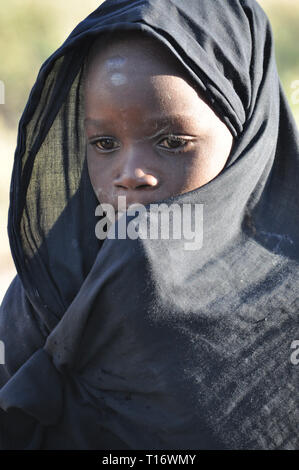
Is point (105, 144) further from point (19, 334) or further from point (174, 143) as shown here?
point (19, 334)

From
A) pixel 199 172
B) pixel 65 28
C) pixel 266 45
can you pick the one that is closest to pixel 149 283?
pixel 199 172

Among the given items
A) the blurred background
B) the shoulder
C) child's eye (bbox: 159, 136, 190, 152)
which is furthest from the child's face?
the blurred background

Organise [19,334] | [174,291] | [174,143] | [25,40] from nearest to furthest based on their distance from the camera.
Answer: [174,291] → [174,143] → [19,334] → [25,40]

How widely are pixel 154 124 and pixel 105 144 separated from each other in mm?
156

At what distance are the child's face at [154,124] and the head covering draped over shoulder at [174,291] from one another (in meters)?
0.04

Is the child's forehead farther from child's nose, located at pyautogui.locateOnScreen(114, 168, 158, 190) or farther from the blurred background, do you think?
the blurred background

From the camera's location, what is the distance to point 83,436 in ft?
4.59

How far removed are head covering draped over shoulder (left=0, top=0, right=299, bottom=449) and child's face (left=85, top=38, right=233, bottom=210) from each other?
43mm

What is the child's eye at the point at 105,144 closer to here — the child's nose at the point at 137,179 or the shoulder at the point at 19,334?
the child's nose at the point at 137,179

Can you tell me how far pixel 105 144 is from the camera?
1.54 meters

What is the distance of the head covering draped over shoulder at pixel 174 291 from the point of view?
4.38 ft

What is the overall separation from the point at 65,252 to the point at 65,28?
2.78 m

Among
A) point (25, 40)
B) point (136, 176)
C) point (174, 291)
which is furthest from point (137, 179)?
point (25, 40)

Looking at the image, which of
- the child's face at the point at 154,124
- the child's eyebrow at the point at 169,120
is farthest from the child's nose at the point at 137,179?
the child's eyebrow at the point at 169,120
